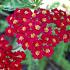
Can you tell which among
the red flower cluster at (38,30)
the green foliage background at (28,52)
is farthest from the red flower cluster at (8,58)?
the green foliage background at (28,52)

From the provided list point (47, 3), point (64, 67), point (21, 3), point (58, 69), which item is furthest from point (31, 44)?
point (58, 69)

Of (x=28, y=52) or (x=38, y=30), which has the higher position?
(x=38, y=30)

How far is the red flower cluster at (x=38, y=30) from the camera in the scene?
3.70 ft

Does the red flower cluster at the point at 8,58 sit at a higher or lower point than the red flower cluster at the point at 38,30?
lower

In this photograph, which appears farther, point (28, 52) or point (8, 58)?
point (28, 52)

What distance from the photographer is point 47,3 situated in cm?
150

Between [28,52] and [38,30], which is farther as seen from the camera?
[28,52]

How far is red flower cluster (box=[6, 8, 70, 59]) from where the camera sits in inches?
44.4

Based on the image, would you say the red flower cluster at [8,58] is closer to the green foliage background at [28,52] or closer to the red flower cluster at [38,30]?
the red flower cluster at [38,30]

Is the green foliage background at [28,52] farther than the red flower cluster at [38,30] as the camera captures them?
Yes

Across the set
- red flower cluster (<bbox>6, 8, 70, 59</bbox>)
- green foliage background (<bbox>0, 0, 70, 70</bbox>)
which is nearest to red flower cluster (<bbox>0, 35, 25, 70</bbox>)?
red flower cluster (<bbox>6, 8, 70, 59</bbox>)

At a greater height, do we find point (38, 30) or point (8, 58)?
point (38, 30)

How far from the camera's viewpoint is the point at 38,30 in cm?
115

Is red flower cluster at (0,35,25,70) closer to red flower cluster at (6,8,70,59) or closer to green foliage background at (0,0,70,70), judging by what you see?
red flower cluster at (6,8,70,59)
